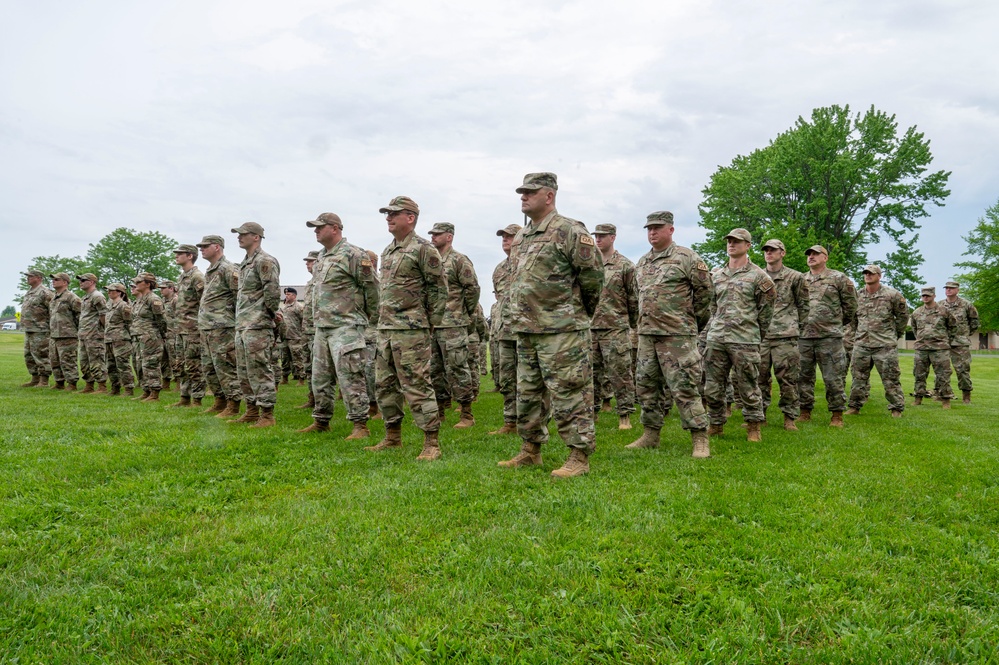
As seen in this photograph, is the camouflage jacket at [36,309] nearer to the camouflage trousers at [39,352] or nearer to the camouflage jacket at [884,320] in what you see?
the camouflage trousers at [39,352]

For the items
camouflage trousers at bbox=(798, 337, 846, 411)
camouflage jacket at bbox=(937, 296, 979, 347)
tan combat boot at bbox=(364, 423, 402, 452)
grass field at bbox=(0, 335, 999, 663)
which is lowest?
grass field at bbox=(0, 335, 999, 663)

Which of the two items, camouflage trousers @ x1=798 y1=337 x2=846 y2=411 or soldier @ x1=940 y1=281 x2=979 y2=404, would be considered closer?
camouflage trousers @ x1=798 y1=337 x2=846 y2=411

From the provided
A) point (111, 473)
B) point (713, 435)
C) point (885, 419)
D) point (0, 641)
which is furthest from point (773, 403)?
point (0, 641)

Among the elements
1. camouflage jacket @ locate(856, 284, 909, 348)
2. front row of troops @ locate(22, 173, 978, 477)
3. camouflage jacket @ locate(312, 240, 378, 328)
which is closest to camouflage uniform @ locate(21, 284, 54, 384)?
front row of troops @ locate(22, 173, 978, 477)

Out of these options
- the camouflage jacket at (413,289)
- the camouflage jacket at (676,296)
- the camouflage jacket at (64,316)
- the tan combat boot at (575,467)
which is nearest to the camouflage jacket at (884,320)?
the camouflage jacket at (676,296)

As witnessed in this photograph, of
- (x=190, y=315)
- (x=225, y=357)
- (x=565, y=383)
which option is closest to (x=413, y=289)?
(x=565, y=383)

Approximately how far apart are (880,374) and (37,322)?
55.7 ft

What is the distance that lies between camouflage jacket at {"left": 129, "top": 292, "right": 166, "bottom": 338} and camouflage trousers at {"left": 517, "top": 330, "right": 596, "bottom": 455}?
8.93 metres

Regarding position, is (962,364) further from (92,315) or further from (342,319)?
(92,315)

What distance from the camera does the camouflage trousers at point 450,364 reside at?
26.8 feet

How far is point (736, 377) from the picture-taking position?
278 inches

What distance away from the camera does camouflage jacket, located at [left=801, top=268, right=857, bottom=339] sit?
8594 millimetres

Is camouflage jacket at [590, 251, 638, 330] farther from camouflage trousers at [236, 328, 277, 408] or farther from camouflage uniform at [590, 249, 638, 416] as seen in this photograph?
camouflage trousers at [236, 328, 277, 408]

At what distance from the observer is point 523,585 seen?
2.89 meters
